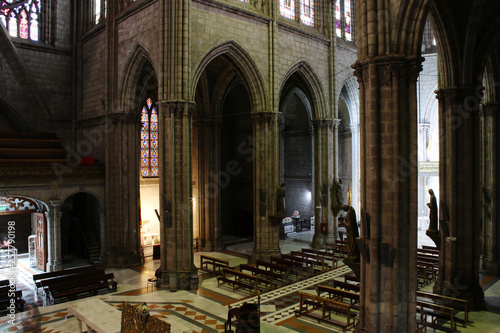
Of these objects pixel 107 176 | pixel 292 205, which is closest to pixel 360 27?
pixel 107 176

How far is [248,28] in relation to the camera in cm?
1902

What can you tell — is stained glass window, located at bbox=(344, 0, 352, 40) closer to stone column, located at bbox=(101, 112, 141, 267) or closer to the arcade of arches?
the arcade of arches

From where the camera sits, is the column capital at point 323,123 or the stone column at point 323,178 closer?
the stone column at point 323,178

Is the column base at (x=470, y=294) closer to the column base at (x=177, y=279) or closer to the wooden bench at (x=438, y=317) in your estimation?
the wooden bench at (x=438, y=317)

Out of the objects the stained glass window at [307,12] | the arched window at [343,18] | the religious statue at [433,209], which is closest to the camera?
the religious statue at [433,209]

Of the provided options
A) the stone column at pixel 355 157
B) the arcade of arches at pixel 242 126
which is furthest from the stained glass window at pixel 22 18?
the stone column at pixel 355 157

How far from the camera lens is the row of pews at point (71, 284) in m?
14.7

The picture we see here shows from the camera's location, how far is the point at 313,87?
22.9 meters

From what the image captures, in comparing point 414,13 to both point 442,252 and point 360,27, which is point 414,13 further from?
point 442,252

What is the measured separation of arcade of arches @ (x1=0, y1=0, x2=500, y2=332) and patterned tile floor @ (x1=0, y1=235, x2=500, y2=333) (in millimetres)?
1118

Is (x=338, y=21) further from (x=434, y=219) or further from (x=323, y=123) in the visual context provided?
(x=434, y=219)

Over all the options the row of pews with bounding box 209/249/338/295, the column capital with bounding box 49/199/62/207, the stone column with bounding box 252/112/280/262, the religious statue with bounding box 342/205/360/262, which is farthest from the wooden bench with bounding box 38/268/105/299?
the religious statue with bounding box 342/205/360/262

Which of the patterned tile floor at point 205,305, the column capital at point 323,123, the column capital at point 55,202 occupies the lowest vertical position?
the patterned tile floor at point 205,305

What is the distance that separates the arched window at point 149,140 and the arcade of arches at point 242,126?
0.09 meters
